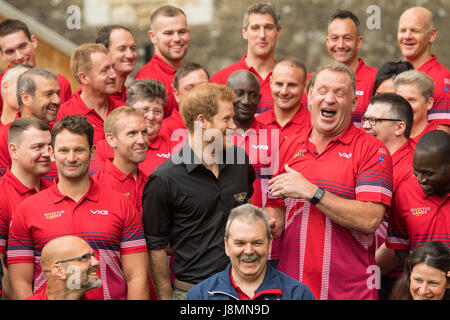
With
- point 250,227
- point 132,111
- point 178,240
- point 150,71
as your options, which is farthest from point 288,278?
point 150,71

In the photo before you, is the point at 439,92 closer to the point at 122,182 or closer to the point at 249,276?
the point at 122,182

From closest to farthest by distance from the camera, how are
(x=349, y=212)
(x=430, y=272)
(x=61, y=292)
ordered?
(x=61, y=292) → (x=349, y=212) → (x=430, y=272)

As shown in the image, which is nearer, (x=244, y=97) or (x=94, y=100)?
(x=244, y=97)

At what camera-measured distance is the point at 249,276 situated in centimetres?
468

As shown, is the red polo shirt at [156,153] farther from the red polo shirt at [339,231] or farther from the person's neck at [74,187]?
the red polo shirt at [339,231]

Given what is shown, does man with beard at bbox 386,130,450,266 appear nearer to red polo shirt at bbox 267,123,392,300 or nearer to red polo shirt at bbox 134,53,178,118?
red polo shirt at bbox 267,123,392,300

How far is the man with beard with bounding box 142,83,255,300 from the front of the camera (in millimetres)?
5023

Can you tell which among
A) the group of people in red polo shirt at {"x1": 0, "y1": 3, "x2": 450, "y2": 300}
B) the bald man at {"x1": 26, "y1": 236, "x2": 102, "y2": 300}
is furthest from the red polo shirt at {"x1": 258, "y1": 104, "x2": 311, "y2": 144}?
the bald man at {"x1": 26, "y1": 236, "x2": 102, "y2": 300}

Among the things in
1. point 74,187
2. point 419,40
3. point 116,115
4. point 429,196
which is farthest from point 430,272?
point 419,40

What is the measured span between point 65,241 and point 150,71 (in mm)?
3071

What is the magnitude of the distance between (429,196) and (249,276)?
1.40 meters

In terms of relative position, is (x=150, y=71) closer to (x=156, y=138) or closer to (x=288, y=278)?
(x=156, y=138)

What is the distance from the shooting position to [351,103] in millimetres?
5195

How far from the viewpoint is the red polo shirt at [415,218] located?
5.15 metres
